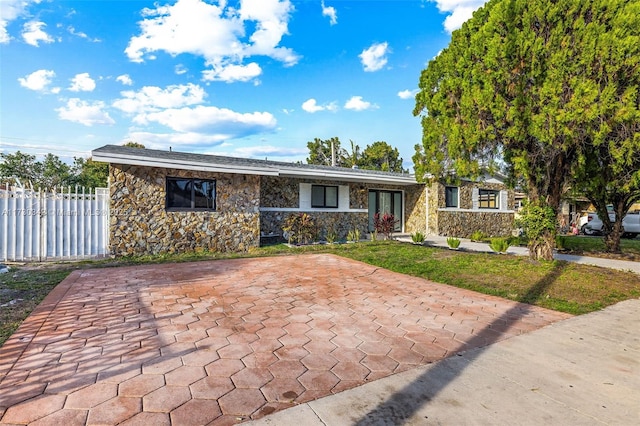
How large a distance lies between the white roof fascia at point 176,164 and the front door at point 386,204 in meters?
6.28

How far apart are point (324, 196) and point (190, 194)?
19.4ft

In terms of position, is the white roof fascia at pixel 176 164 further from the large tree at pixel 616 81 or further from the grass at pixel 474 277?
the large tree at pixel 616 81

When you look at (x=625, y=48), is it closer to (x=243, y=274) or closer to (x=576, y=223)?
(x=243, y=274)

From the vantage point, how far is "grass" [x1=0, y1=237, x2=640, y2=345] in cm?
491

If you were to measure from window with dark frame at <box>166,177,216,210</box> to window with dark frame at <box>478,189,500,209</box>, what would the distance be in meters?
14.5

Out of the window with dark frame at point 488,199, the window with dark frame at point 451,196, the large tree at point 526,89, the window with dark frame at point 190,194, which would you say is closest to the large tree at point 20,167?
the window with dark frame at point 190,194

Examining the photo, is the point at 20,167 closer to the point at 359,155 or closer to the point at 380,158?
the point at 359,155

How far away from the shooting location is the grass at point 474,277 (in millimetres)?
4910

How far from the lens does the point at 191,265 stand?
7.85 m

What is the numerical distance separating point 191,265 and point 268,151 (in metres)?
26.8

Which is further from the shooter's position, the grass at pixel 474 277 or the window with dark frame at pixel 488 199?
the window with dark frame at pixel 488 199

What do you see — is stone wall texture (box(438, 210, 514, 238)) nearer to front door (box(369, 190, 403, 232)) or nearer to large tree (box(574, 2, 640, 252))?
front door (box(369, 190, 403, 232))

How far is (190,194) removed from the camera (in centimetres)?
1012

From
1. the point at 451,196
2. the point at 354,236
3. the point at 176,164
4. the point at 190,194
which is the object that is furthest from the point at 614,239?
the point at 176,164
